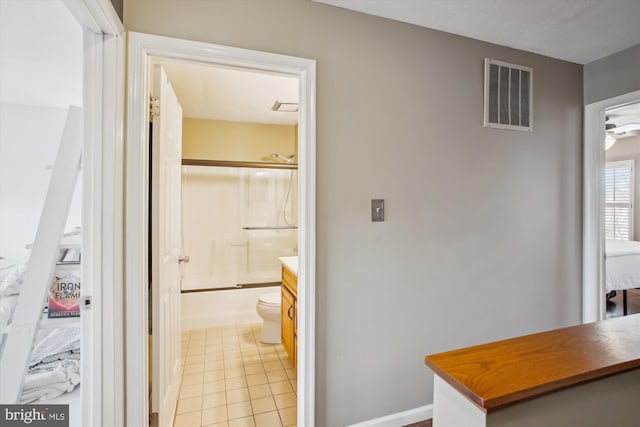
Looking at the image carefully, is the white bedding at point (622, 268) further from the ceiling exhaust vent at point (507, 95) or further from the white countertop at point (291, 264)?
the white countertop at point (291, 264)

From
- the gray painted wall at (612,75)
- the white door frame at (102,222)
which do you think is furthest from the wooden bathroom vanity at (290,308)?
the gray painted wall at (612,75)

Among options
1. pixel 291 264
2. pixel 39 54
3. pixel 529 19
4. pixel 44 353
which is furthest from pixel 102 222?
pixel 529 19

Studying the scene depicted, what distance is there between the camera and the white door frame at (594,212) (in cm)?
235

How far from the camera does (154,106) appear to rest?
61.7 inches

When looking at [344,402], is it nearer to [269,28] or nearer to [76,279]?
[76,279]

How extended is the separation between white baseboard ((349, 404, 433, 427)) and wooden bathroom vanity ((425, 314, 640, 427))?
1158 mm

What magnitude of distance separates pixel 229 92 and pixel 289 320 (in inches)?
80.6

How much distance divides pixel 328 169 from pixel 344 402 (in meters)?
1.26

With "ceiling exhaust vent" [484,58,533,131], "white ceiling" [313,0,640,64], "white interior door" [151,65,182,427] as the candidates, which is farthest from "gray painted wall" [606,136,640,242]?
"white interior door" [151,65,182,427]

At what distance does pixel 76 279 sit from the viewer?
124 cm

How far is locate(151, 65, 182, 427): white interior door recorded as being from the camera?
157 cm

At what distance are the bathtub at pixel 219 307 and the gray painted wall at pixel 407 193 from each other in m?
2.13

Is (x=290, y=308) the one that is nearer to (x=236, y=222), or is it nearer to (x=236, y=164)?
(x=236, y=222)

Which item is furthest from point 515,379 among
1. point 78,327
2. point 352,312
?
point 78,327
